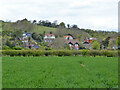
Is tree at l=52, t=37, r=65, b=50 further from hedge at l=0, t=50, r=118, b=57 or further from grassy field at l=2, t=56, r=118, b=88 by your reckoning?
grassy field at l=2, t=56, r=118, b=88

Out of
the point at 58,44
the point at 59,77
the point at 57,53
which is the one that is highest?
the point at 58,44

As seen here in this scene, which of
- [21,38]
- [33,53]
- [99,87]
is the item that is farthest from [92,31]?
[99,87]

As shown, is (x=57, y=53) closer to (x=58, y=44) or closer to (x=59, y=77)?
(x=58, y=44)

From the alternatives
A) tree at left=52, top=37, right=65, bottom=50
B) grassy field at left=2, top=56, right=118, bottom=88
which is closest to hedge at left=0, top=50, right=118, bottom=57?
tree at left=52, top=37, right=65, bottom=50

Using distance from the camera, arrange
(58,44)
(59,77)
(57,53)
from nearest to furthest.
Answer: (59,77) → (57,53) → (58,44)

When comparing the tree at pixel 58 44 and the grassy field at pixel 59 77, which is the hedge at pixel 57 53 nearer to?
the tree at pixel 58 44

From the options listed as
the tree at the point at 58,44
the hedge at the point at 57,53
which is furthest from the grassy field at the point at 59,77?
the tree at the point at 58,44

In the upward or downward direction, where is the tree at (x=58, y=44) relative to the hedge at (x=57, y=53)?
upward

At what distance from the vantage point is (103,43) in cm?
6103

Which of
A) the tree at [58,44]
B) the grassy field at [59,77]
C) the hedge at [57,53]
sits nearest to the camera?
the grassy field at [59,77]

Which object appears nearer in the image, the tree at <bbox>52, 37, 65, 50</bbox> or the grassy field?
the grassy field

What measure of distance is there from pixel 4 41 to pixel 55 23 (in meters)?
54.8

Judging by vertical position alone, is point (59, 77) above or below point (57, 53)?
above

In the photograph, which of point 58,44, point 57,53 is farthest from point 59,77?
point 58,44
